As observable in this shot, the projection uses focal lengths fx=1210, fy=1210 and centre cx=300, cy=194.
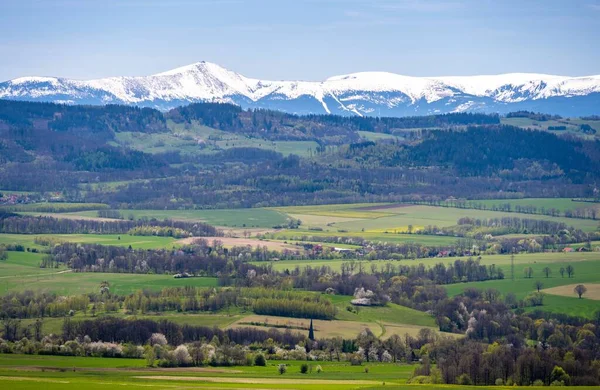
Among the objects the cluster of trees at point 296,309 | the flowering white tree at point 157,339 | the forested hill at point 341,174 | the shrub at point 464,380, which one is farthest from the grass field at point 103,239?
the shrub at point 464,380

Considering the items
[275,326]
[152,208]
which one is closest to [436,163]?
[152,208]

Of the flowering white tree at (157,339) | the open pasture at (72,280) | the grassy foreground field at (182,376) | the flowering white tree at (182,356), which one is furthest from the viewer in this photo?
the open pasture at (72,280)

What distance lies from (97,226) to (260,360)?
62.2 meters

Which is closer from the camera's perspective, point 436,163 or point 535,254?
point 535,254

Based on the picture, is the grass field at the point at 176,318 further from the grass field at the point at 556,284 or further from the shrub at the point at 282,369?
the grass field at the point at 556,284

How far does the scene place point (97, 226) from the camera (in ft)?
419

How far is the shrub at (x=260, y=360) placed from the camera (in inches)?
2702

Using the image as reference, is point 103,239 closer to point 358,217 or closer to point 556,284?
point 358,217

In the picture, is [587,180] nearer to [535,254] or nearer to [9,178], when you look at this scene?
[535,254]

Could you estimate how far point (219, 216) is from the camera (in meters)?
142

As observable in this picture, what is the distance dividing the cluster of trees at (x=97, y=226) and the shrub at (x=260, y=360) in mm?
53589

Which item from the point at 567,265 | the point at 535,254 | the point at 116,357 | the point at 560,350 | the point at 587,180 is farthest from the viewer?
the point at 587,180

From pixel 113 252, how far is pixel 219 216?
3733 cm

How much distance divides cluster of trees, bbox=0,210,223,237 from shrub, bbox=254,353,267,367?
5359 cm
